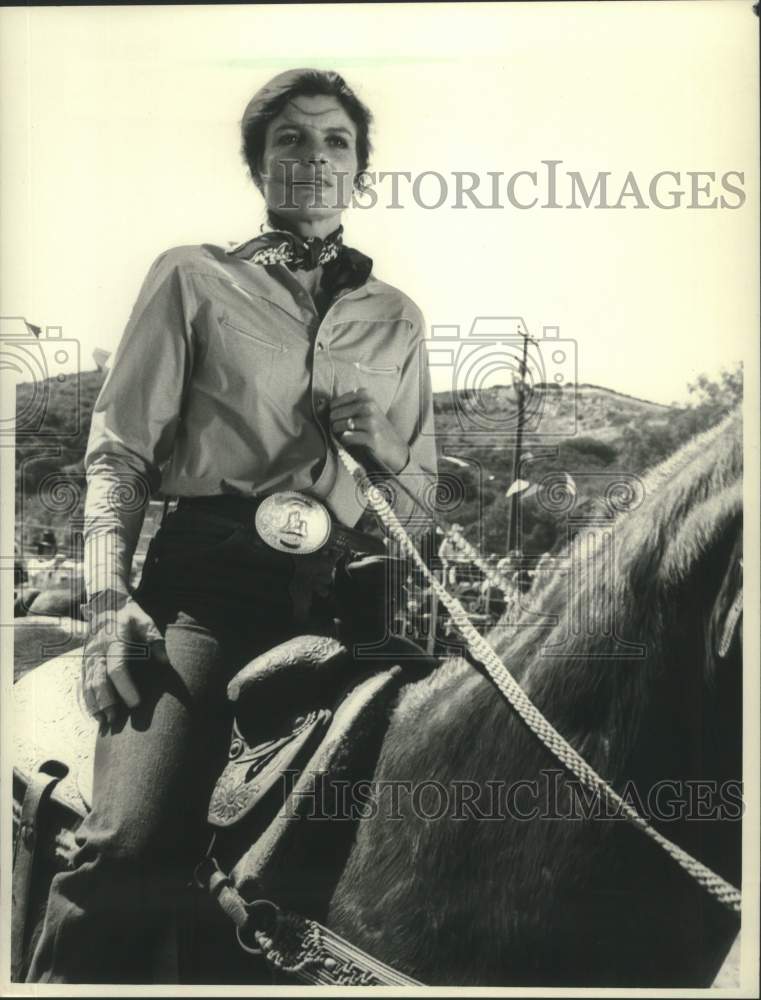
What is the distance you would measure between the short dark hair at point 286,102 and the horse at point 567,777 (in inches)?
51.3

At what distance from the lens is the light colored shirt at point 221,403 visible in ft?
9.41

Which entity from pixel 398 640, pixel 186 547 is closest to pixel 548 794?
pixel 398 640

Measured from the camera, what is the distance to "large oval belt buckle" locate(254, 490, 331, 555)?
2.83 metres

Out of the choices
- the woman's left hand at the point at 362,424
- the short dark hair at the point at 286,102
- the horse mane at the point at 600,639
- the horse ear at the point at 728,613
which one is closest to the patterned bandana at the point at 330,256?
the short dark hair at the point at 286,102

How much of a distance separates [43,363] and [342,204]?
966 mm

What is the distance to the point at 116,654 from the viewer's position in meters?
2.85

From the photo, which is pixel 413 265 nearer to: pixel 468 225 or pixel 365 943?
pixel 468 225

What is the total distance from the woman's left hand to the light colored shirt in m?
0.02

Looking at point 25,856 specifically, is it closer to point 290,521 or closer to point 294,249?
point 290,521

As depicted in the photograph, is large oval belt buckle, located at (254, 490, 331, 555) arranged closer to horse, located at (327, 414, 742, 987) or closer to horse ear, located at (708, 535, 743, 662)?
horse, located at (327, 414, 742, 987)

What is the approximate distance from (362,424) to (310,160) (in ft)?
2.51

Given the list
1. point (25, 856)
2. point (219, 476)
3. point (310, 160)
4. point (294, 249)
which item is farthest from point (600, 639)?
point (25, 856)
